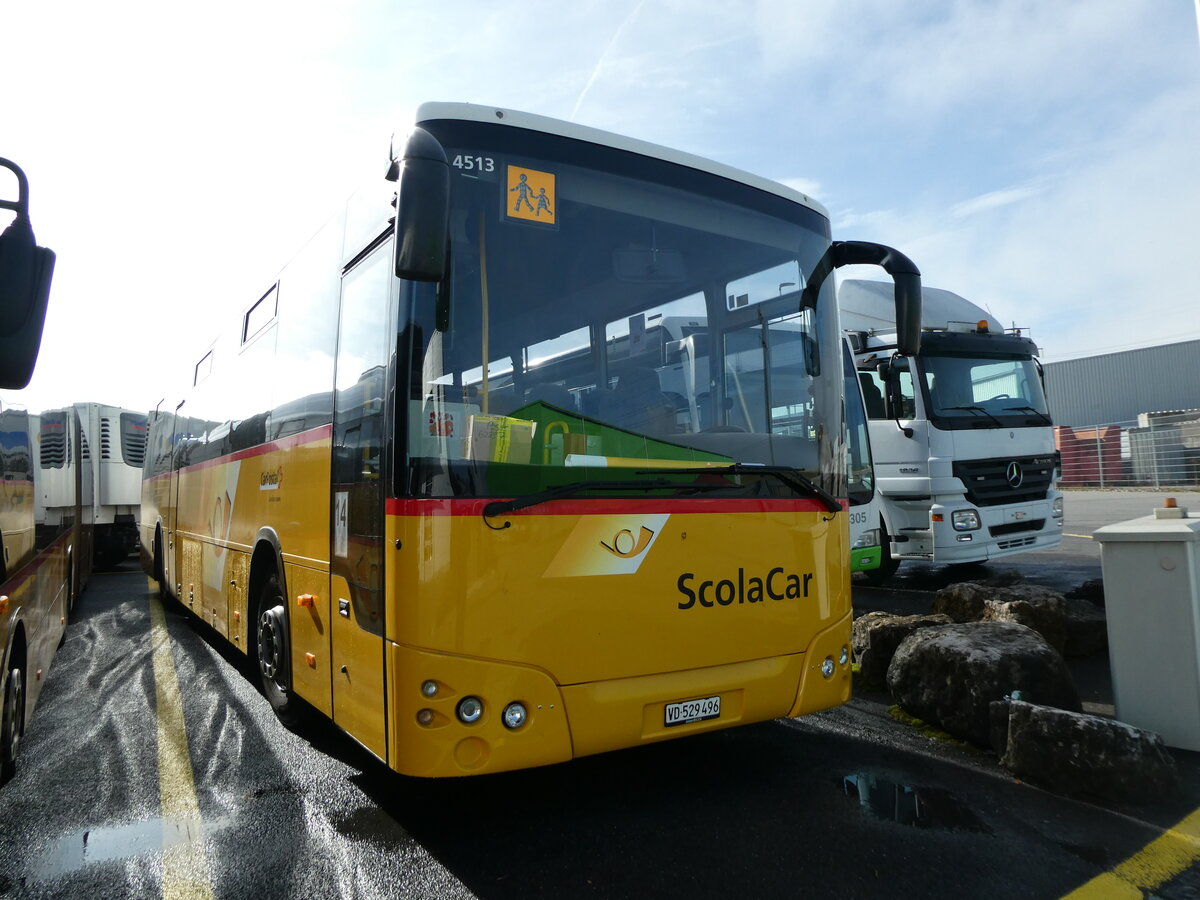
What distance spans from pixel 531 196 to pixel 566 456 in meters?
1.16

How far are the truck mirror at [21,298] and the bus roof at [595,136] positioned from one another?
159 centimetres

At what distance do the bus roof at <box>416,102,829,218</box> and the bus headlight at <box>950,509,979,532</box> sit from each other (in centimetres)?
539

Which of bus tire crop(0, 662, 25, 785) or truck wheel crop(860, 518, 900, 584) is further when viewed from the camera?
truck wheel crop(860, 518, 900, 584)

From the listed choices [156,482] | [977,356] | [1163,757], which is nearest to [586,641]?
[1163,757]

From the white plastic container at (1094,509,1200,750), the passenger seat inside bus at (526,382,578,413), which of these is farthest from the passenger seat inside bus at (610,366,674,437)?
the white plastic container at (1094,509,1200,750)

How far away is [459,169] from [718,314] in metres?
1.41

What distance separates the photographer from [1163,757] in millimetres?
3852

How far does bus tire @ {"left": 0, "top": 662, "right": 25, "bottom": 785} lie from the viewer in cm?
401

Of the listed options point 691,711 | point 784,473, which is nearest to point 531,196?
point 784,473

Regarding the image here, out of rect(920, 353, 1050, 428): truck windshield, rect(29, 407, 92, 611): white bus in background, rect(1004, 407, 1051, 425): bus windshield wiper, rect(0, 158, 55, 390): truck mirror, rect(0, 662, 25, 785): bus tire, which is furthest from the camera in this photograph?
rect(1004, 407, 1051, 425): bus windshield wiper

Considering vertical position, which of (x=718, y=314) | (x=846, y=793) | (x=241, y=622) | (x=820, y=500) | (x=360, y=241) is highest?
(x=360, y=241)

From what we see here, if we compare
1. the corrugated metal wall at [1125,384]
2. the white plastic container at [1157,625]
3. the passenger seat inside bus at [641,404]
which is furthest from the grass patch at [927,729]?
the corrugated metal wall at [1125,384]

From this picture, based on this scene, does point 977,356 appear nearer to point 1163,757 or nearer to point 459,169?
point 1163,757

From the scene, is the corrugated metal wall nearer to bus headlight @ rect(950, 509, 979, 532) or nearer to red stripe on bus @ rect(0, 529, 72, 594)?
bus headlight @ rect(950, 509, 979, 532)
